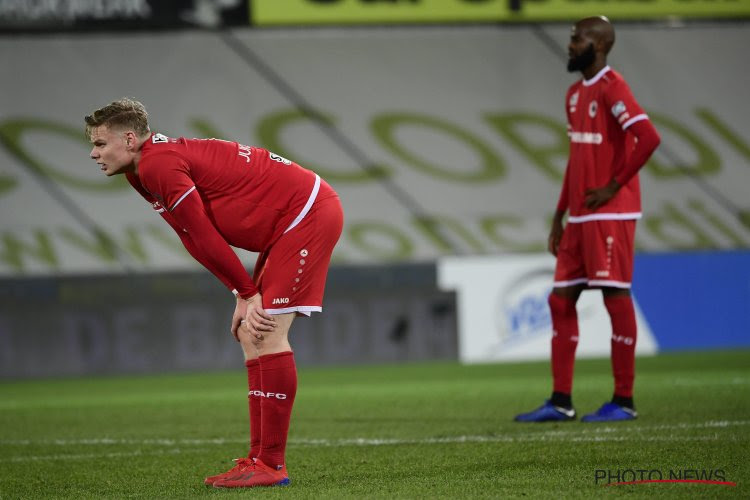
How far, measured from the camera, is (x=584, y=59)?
231 inches

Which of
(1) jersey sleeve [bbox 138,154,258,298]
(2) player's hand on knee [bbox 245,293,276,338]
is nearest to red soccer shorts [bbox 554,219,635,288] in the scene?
(2) player's hand on knee [bbox 245,293,276,338]

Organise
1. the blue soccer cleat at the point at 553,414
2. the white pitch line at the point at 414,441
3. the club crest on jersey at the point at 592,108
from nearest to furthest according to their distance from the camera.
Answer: the white pitch line at the point at 414,441 → the blue soccer cleat at the point at 553,414 → the club crest on jersey at the point at 592,108

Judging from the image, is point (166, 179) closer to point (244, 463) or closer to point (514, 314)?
point (244, 463)

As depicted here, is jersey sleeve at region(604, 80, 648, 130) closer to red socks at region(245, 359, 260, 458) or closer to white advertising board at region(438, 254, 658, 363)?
red socks at region(245, 359, 260, 458)

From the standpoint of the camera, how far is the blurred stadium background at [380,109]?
14.6 metres

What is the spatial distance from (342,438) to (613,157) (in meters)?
2.01

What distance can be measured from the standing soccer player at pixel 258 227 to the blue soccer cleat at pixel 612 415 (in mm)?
2145

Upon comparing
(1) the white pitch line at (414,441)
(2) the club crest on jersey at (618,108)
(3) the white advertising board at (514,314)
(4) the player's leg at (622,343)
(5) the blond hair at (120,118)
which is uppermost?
(5) the blond hair at (120,118)

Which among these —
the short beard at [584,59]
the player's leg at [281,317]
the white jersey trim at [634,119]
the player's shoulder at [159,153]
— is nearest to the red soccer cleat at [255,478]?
the player's leg at [281,317]

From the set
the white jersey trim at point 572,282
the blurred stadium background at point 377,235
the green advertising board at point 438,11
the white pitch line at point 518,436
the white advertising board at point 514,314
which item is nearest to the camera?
the white pitch line at point 518,436

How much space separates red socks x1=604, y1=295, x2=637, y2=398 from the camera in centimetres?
584

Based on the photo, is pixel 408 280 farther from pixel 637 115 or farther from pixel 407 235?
pixel 637 115

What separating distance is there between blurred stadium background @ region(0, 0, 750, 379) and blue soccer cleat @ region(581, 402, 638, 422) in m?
9.14

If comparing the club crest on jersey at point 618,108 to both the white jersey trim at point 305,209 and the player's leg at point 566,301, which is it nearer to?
the player's leg at point 566,301
